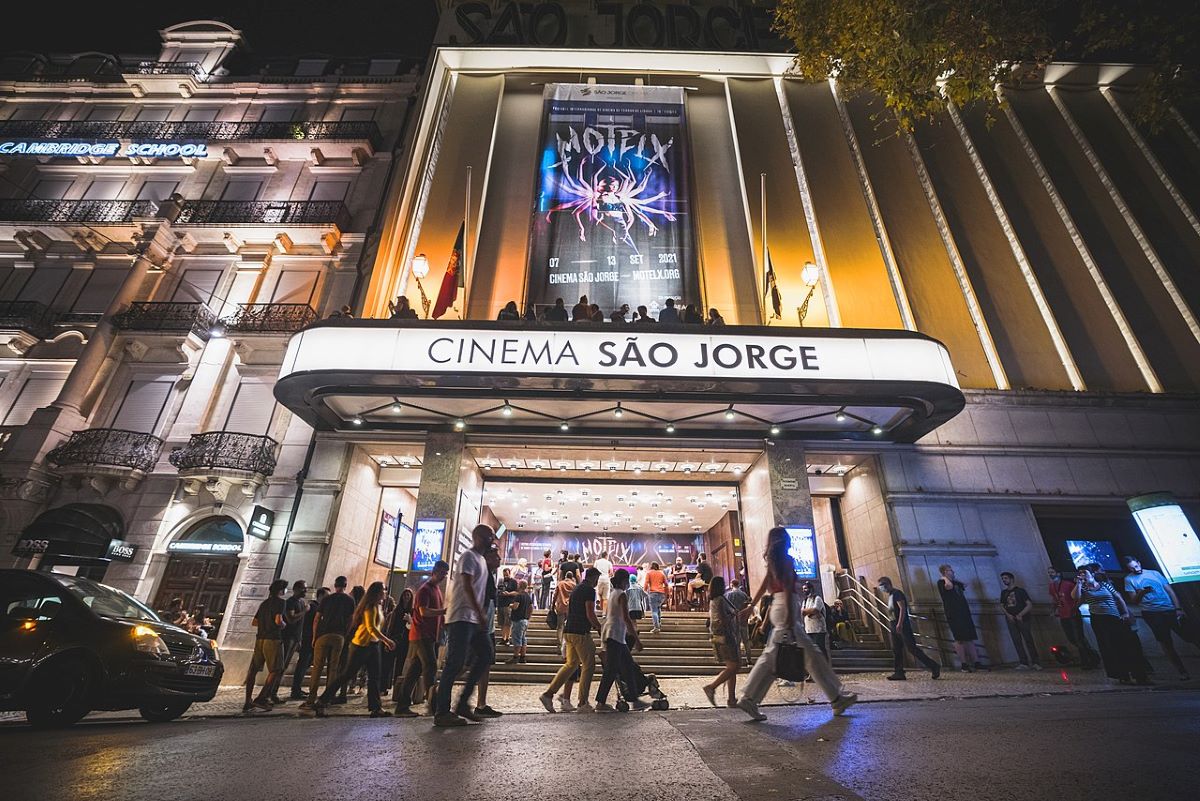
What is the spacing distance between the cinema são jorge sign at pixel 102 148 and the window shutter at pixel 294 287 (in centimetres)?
738

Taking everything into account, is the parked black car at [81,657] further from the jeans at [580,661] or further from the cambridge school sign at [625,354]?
the cambridge school sign at [625,354]

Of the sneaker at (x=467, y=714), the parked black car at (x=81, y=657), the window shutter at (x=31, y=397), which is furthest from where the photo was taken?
the window shutter at (x=31, y=397)

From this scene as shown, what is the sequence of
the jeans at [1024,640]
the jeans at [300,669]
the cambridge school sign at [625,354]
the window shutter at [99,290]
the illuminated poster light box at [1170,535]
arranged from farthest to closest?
the window shutter at [99,290] → the jeans at [1024,640] → the cambridge school sign at [625,354] → the illuminated poster light box at [1170,535] → the jeans at [300,669]

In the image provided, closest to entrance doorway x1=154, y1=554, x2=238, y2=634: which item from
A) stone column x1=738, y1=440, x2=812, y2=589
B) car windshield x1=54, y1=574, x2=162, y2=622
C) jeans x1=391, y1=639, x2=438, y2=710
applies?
car windshield x1=54, y1=574, x2=162, y2=622

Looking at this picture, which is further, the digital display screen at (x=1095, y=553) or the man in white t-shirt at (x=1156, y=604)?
the digital display screen at (x=1095, y=553)

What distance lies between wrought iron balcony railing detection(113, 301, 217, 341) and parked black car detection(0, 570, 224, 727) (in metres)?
11.9

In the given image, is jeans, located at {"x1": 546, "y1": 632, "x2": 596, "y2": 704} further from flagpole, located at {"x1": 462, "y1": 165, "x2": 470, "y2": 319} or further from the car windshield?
flagpole, located at {"x1": 462, "y1": 165, "x2": 470, "y2": 319}

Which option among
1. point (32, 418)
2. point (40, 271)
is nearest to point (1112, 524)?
point (32, 418)

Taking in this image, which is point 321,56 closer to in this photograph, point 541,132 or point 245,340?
point 541,132

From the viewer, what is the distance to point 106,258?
1786 cm

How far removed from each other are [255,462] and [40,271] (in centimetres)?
1234

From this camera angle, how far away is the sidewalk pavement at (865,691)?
707 centimetres

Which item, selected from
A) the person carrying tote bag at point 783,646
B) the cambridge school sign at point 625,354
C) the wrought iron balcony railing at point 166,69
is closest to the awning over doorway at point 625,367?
the cambridge school sign at point 625,354

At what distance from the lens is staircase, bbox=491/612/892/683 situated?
1059cm
